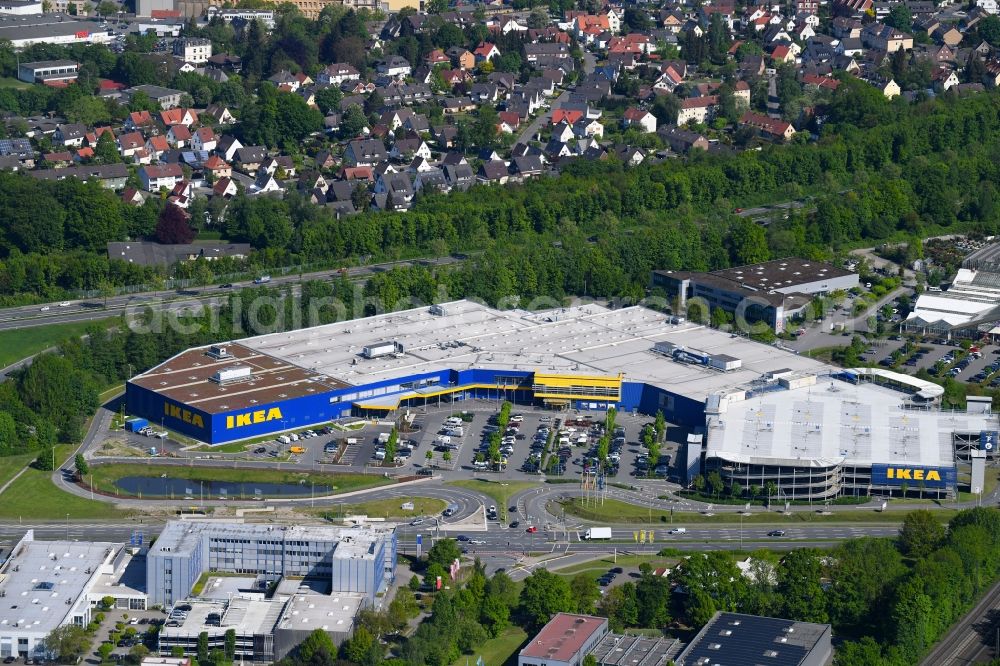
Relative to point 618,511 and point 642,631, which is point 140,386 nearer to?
point 618,511

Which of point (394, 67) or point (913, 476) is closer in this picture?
point (913, 476)

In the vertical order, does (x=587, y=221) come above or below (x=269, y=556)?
above

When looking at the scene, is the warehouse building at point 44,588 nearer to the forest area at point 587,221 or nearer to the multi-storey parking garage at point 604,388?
the multi-storey parking garage at point 604,388

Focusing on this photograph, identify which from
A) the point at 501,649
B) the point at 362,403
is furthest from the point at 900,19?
the point at 501,649

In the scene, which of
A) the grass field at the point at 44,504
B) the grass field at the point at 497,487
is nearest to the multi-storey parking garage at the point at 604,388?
the grass field at the point at 497,487

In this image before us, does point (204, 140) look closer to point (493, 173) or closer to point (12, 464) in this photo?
point (493, 173)

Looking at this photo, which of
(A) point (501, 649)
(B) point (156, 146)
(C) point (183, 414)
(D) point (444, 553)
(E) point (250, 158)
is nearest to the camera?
(A) point (501, 649)

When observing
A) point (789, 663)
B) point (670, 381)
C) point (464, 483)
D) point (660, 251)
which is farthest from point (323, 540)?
point (660, 251)
